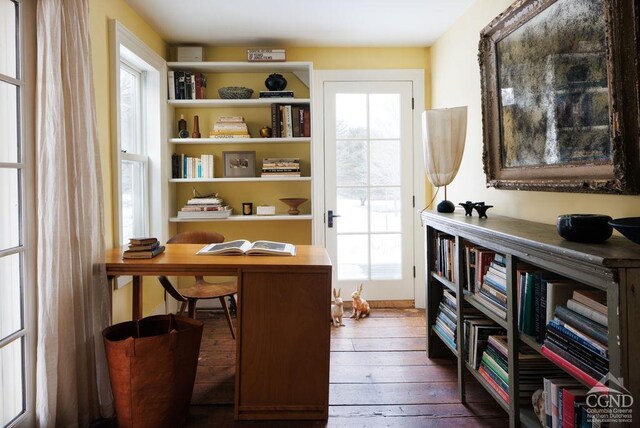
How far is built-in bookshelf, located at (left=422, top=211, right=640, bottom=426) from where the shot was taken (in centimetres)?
120

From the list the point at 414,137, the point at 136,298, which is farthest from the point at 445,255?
the point at 136,298

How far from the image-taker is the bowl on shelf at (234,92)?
3820 millimetres

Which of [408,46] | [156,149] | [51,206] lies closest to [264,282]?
[51,206]

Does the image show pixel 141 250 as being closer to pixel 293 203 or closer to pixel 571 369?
pixel 293 203

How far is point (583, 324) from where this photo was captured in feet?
4.65

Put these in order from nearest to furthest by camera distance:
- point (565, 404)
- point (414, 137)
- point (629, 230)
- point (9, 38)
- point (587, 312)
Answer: point (629, 230)
point (587, 312)
point (565, 404)
point (9, 38)
point (414, 137)

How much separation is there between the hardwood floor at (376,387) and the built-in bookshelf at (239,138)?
1205mm

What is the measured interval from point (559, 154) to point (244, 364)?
5.88 feet

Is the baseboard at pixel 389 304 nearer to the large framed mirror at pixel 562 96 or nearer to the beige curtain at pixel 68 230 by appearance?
the large framed mirror at pixel 562 96

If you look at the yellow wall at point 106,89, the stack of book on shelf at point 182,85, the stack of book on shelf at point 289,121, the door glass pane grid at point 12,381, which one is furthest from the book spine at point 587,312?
the stack of book on shelf at point 182,85

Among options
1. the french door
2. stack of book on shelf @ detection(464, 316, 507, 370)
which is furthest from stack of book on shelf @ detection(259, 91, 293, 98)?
stack of book on shelf @ detection(464, 316, 507, 370)

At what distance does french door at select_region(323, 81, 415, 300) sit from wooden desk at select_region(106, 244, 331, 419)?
6.41 feet

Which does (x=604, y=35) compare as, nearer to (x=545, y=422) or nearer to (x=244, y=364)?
(x=545, y=422)

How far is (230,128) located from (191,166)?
49 centimetres
